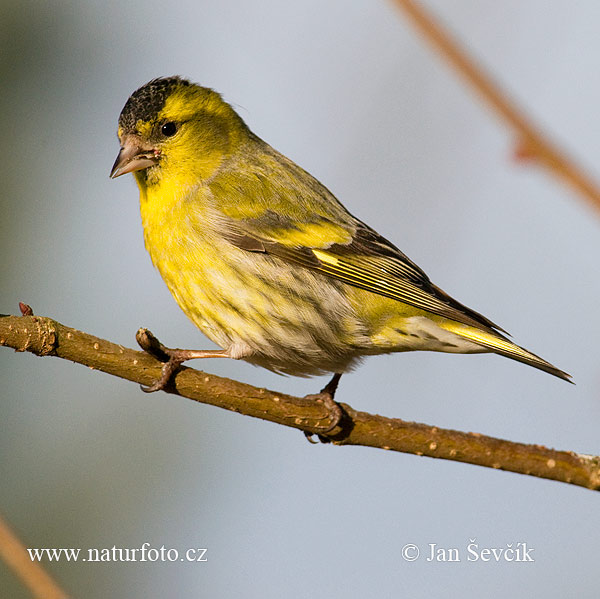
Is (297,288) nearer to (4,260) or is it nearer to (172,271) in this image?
(172,271)

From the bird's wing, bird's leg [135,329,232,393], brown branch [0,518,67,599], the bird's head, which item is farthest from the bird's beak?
brown branch [0,518,67,599]

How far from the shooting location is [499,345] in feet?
13.8

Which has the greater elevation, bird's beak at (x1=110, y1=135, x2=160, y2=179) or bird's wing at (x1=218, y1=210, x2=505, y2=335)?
bird's beak at (x1=110, y1=135, x2=160, y2=179)

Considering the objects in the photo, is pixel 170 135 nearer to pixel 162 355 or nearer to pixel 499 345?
pixel 162 355

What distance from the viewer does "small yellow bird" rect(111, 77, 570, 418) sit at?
14.3 ft

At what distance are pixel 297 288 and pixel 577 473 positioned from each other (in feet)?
6.14

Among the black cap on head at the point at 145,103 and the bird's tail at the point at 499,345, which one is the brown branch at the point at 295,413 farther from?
the black cap on head at the point at 145,103

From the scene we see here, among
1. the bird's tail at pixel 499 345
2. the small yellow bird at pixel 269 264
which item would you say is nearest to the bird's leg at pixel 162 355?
the small yellow bird at pixel 269 264

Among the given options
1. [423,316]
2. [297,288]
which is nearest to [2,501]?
[297,288]

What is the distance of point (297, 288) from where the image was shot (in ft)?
14.9

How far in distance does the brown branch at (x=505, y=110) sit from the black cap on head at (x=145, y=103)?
3629mm

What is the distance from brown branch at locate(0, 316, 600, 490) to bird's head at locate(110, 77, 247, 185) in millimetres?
1489

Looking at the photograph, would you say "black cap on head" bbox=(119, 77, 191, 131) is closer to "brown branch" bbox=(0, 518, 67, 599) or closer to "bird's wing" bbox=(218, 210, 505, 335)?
"bird's wing" bbox=(218, 210, 505, 335)

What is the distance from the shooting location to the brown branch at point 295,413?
3.06 m
